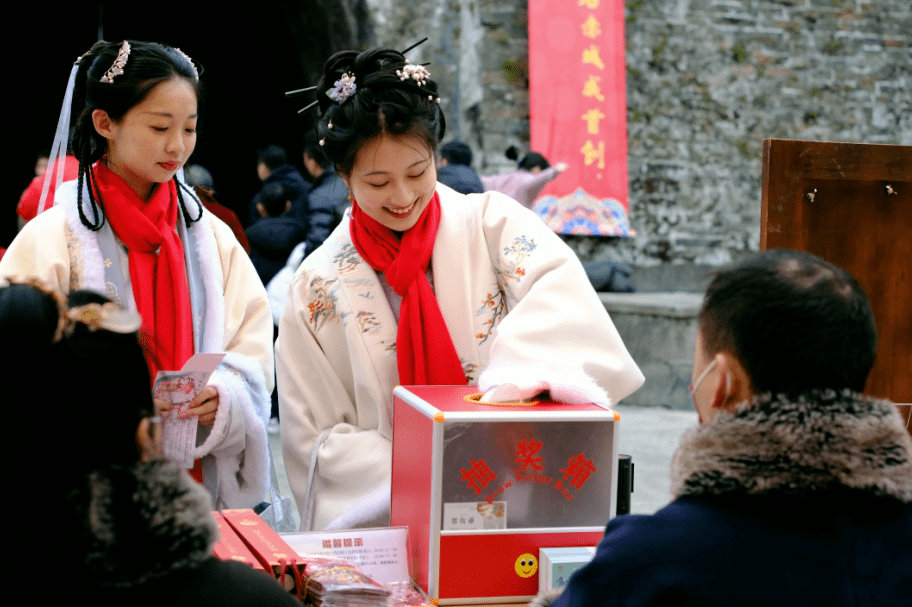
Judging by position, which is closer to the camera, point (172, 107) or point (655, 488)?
point (172, 107)

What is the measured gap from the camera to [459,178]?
414 centimetres

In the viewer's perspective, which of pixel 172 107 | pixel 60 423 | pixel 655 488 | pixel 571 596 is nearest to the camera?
pixel 60 423

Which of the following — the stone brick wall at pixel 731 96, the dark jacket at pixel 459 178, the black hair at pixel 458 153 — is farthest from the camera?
the stone brick wall at pixel 731 96

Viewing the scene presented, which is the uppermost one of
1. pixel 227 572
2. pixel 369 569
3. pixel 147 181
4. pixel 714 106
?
pixel 714 106

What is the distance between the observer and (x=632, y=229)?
21.3 ft

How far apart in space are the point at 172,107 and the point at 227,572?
119 centimetres

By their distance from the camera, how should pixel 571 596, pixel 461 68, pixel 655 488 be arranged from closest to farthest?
pixel 571 596 → pixel 655 488 → pixel 461 68

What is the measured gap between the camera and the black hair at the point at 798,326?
916mm

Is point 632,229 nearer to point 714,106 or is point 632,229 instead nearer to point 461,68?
point 714,106

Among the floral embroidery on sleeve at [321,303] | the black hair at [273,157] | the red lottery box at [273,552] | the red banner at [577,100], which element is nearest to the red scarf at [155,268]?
the floral embroidery on sleeve at [321,303]

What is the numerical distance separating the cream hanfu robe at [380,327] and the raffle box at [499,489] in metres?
0.25

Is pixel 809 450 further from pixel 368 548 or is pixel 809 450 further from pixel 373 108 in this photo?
pixel 373 108

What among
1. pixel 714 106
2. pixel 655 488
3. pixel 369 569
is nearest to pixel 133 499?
pixel 369 569

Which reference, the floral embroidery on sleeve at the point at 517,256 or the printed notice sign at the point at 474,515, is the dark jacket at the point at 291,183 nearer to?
the floral embroidery on sleeve at the point at 517,256
